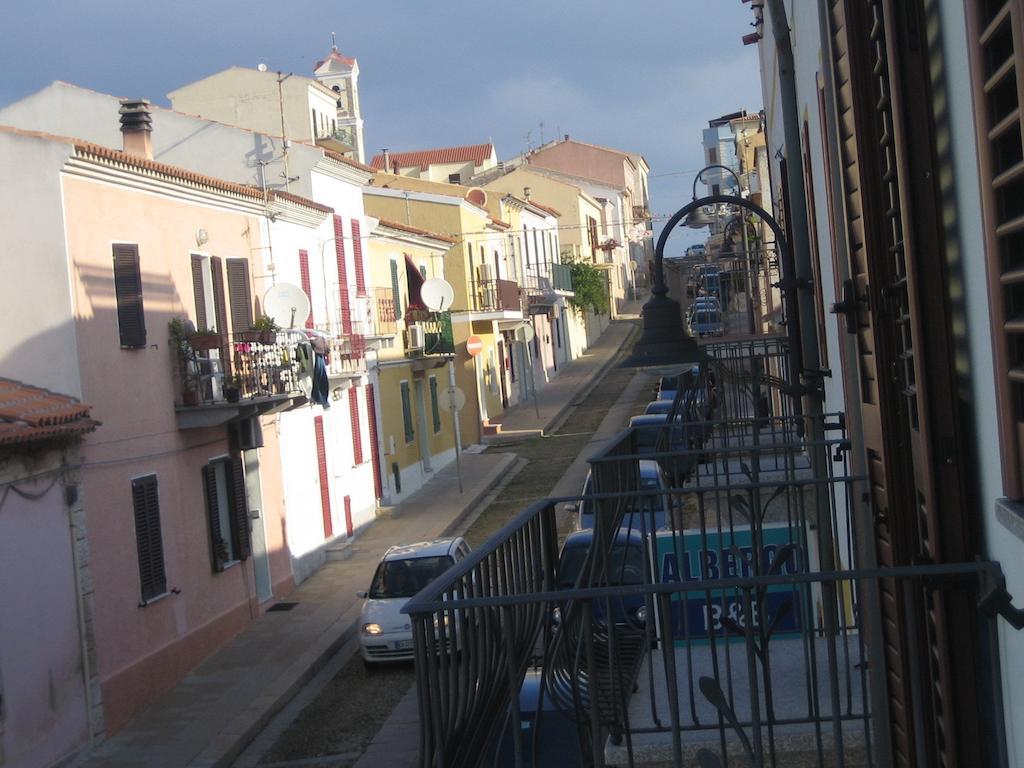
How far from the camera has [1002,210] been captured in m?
2.69

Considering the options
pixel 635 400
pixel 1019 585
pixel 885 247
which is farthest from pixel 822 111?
pixel 635 400

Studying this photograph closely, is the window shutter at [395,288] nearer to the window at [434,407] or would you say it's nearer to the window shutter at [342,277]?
the window at [434,407]

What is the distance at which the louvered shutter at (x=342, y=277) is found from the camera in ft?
87.1

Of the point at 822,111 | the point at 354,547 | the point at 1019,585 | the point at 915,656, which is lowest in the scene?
the point at 354,547

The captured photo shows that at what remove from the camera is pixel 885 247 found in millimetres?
3918

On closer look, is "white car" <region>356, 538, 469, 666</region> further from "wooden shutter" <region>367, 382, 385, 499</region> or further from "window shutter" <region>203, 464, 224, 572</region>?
"wooden shutter" <region>367, 382, 385, 499</region>

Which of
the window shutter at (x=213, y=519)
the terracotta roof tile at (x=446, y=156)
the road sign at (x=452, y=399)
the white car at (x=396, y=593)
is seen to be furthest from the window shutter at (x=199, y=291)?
the terracotta roof tile at (x=446, y=156)

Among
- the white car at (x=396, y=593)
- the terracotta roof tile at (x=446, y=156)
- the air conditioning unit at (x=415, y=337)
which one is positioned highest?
the terracotta roof tile at (x=446, y=156)

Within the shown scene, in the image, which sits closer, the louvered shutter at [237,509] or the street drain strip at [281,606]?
the louvered shutter at [237,509]

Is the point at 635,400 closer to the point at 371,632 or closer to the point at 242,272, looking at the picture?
the point at 242,272

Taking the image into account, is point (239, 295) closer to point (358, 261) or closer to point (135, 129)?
point (135, 129)

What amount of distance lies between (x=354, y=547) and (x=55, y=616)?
11.4 m

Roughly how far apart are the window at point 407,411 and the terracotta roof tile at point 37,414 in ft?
54.8

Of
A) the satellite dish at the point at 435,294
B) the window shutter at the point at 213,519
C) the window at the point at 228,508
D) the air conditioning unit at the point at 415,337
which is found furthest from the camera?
the air conditioning unit at the point at 415,337
